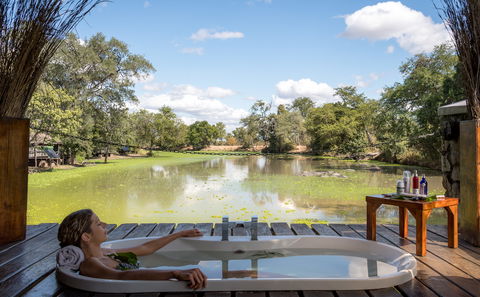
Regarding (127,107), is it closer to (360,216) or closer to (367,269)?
(360,216)

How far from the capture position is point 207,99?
50375 mm

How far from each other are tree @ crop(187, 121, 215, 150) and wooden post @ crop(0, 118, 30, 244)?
3547 cm

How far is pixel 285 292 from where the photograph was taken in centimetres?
168

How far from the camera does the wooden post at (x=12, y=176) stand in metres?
2.45

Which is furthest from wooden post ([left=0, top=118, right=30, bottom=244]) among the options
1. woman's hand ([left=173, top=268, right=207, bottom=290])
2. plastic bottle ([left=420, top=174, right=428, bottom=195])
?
plastic bottle ([left=420, top=174, right=428, bottom=195])

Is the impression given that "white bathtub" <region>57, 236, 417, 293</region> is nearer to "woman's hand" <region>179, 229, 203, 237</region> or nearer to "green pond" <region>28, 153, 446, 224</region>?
"woman's hand" <region>179, 229, 203, 237</region>

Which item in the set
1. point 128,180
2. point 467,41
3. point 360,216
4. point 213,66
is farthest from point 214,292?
point 213,66

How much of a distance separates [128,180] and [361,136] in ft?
51.0

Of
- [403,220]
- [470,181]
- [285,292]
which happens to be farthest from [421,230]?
[285,292]

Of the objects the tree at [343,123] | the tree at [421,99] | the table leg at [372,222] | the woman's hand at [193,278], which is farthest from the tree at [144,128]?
the woman's hand at [193,278]

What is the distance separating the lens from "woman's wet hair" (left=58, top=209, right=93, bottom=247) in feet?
5.66

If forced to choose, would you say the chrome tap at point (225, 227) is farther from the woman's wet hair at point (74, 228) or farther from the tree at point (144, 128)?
the tree at point (144, 128)

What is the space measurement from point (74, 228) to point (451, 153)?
3103mm

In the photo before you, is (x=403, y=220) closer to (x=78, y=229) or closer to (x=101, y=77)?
(x=78, y=229)
